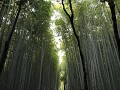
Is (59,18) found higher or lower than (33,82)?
higher

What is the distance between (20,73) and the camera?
8.12 metres

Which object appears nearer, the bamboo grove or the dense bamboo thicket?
the dense bamboo thicket

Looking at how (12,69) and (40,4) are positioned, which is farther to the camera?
(40,4)

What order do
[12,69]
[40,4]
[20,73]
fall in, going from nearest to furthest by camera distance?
[12,69]
[40,4]
[20,73]

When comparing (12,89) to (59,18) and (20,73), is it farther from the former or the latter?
(59,18)

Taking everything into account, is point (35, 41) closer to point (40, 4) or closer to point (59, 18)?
point (59, 18)

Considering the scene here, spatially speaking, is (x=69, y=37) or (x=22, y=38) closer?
(x=22, y=38)

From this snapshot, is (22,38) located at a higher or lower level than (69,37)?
lower

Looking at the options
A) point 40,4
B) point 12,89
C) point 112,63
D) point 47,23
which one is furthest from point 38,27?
point 112,63

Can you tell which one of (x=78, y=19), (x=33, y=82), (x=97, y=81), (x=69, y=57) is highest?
(x=78, y=19)

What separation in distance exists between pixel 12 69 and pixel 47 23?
3.94 metres

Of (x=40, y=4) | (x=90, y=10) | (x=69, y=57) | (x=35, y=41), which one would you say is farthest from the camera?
(x=69, y=57)

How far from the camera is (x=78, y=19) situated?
355 inches

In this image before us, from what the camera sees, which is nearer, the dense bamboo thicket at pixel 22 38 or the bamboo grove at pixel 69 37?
the dense bamboo thicket at pixel 22 38
